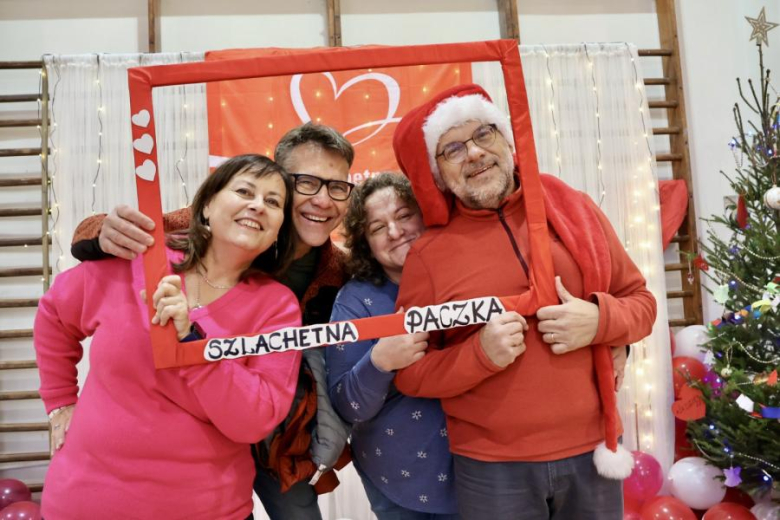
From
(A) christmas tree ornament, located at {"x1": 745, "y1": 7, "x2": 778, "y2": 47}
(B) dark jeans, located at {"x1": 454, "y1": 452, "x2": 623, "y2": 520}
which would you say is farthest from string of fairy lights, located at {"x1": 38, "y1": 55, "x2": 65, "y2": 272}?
(A) christmas tree ornament, located at {"x1": 745, "y1": 7, "x2": 778, "y2": 47}

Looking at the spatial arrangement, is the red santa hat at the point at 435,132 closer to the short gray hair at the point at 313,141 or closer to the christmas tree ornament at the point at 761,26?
the short gray hair at the point at 313,141

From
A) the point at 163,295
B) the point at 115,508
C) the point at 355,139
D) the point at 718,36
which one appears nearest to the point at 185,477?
the point at 115,508

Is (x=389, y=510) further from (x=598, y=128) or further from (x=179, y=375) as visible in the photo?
(x=598, y=128)

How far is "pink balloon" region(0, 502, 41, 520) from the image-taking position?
3.56 metres

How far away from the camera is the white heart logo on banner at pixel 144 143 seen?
1.57 metres

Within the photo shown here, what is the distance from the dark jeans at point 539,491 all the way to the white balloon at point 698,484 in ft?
8.30

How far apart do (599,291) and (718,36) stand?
186 inches

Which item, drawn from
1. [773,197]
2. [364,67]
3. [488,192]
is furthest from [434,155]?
[773,197]

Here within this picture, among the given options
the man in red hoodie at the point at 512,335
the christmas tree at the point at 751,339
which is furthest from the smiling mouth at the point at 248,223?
the christmas tree at the point at 751,339

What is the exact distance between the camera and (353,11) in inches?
197

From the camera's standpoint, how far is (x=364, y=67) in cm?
160

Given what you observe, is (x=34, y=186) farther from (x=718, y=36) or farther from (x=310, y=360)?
(x=718, y=36)

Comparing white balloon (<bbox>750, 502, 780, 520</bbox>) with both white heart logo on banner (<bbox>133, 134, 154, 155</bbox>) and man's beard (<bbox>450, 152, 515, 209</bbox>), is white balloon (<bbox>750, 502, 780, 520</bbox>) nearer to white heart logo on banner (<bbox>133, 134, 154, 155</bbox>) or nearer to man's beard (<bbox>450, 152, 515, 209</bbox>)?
man's beard (<bbox>450, 152, 515, 209</bbox>)

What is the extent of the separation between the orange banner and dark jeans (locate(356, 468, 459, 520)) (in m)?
1.05
